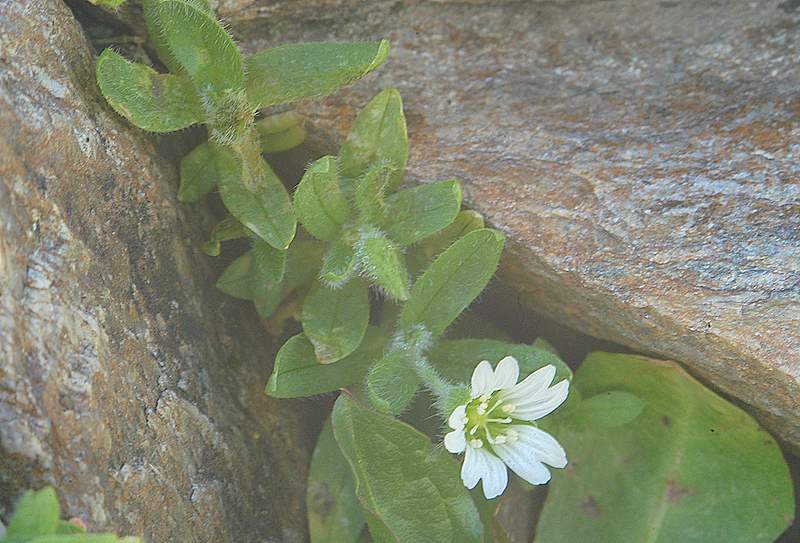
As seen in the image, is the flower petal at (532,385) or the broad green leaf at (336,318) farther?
Answer: the broad green leaf at (336,318)

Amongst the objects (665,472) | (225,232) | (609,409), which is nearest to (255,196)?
(225,232)

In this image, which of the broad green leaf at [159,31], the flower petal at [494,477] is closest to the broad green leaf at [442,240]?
the flower petal at [494,477]

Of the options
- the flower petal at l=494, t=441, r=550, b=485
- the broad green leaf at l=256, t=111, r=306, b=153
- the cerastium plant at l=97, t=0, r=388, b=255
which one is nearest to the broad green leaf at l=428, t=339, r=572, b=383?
the flower petal at l=494, t=441, r=550, b=485

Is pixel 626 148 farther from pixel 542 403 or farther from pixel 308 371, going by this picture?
pixel 308 371

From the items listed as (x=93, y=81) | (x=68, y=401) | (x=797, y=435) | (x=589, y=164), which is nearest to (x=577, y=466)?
(x=797, y=435)

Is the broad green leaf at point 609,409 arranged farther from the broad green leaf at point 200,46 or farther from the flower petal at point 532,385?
the broad green leaf at point 200,46

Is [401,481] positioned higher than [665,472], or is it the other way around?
[401,481]
